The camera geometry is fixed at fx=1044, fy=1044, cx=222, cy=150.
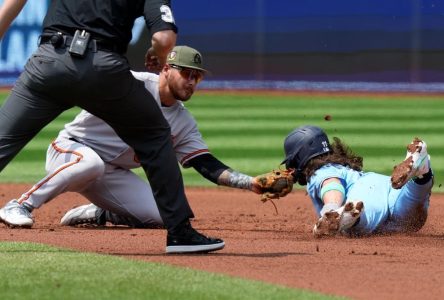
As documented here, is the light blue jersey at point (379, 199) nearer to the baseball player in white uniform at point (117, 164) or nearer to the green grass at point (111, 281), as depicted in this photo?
the baseball player in white uniform at point (117, 164)

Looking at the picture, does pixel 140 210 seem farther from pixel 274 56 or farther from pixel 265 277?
pixel 274 56

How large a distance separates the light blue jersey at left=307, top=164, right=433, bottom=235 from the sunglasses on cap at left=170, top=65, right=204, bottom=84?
3.12ft

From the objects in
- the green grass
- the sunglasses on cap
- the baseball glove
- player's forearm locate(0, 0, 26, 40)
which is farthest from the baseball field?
player's forearm locate(0, 0, 26, 40)

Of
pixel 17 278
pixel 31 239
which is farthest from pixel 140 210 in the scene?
pixel 17 278

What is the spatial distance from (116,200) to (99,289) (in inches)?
110

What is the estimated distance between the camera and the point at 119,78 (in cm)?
502

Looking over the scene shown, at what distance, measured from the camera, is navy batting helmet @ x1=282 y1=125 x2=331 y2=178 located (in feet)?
21.6

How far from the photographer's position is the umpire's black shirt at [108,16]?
16.3ft

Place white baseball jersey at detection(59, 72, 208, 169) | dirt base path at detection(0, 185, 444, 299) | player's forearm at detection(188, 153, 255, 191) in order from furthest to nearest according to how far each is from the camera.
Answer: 1. white baseball jersey at detection(59, 72, 208, 169)
2. player's forearm at detection(188, 153, 255, 191)
3. dirt base path at detection(0, 185, 444, 299)

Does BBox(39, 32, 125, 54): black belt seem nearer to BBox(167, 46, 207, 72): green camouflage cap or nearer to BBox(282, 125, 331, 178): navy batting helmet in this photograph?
BBox(167, 46, 207, 72): green camouflage cap

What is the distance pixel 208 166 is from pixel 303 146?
62cm

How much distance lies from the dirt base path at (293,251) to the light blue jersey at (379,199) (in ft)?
0.37

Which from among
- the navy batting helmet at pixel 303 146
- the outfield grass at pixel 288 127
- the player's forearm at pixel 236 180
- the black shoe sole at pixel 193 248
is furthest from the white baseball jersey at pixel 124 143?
the outfield grass at pixel 288 127

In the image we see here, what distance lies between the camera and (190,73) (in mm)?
6348
